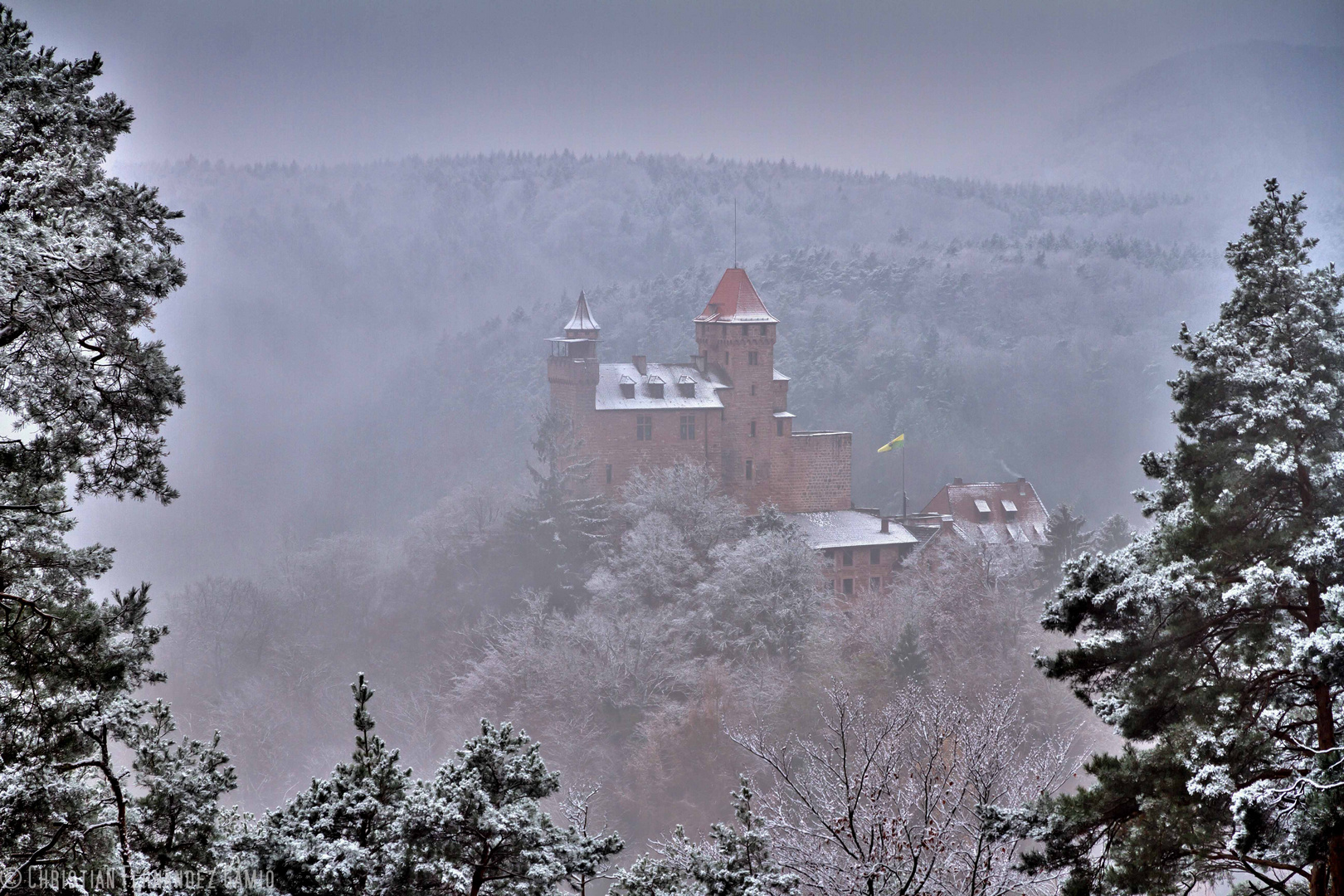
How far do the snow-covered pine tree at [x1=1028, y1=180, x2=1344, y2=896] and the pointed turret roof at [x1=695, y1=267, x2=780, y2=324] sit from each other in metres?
39.0

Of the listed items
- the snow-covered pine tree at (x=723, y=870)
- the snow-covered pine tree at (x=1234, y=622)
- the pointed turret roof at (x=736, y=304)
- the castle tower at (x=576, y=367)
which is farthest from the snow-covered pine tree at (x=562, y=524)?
the snow-covered pine tree at (x=1234, y=622)

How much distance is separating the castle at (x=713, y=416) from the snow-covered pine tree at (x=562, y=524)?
2.35 feet

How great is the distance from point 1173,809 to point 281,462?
239 ft

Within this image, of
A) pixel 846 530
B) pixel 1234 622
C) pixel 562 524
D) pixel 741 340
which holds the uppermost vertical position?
pixel 741 340

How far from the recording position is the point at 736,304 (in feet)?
155

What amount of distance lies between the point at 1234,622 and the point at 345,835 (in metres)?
5.71

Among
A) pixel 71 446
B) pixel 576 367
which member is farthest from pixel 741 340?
pixel 71 446

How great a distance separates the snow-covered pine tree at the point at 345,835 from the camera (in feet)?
21.9

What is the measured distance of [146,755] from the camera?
6.68 m

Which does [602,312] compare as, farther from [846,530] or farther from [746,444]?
[846,530]

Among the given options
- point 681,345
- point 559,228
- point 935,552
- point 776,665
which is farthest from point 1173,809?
point 559,228

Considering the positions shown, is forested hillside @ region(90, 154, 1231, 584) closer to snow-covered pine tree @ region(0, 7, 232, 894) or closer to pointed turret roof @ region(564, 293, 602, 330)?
pointed turret roof @ region(564, 293, 602, 330)

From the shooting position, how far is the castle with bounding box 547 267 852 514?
145ft

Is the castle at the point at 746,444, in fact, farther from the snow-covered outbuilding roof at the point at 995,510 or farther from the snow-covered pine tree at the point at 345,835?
the snow-covered pine tree at the point at 345,835
